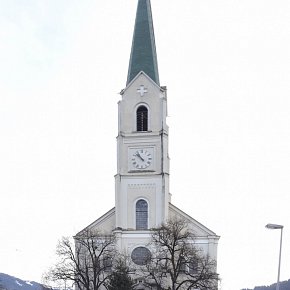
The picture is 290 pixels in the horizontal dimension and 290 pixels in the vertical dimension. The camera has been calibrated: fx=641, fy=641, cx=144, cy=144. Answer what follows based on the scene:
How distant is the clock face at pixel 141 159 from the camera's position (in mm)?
60031

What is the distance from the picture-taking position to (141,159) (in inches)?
2373

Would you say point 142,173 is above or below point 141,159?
below

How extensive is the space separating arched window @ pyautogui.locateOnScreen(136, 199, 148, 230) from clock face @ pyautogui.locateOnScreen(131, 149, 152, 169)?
10.7 feet

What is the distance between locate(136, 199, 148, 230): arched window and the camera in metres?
59.3

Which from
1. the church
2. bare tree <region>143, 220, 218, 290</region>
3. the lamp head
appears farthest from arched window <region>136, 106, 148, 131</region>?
the lamp head

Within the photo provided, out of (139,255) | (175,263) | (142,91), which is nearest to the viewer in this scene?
(175,263)

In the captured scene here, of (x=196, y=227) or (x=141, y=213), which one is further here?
(x=196, y=227)

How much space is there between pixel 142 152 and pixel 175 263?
11361 mm

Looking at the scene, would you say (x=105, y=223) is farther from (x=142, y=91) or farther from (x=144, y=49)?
(x=144, y=49)

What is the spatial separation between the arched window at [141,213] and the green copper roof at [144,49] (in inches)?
464

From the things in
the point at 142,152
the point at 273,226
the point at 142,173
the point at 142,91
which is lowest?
the point at 273,226

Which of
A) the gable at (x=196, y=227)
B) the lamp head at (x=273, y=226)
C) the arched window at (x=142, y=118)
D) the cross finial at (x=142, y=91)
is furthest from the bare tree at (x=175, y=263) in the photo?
the lamp head at (x=273, y=226)

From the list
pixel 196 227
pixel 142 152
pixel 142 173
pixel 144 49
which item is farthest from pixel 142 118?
pixel 196 227

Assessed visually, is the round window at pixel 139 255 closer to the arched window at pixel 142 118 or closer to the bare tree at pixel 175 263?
the bare tree at pixel 175 263
